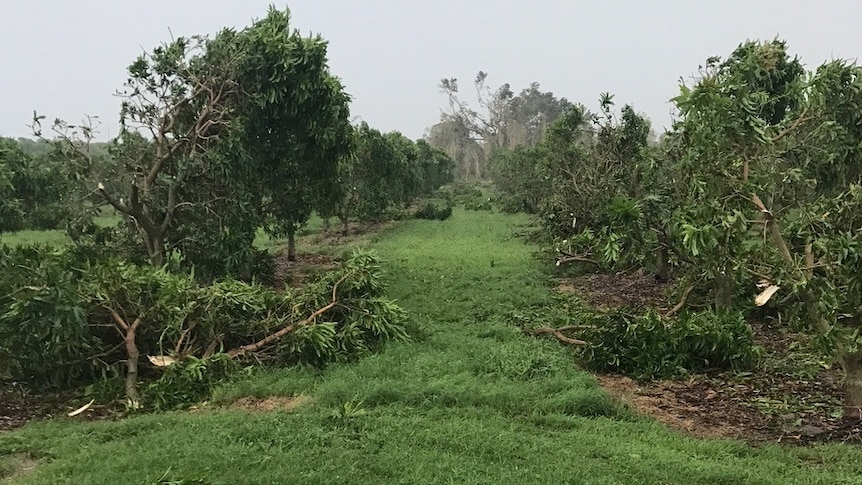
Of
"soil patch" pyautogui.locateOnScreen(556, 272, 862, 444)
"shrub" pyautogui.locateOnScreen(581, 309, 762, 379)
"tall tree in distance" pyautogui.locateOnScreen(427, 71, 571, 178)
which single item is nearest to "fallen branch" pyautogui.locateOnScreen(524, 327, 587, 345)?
"shrub" pyautogui.locateOnScreen(581, 309, 762, 379)

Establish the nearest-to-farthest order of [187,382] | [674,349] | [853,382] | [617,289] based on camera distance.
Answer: [853,382]
[187,382]
[674,349]
[617,289]

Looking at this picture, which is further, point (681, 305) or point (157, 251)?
point (157, 251)

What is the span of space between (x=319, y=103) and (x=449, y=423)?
25.4ft

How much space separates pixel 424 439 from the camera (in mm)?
4914

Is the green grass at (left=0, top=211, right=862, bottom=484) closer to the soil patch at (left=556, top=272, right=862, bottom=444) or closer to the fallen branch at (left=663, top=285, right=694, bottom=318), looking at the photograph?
the soil patch at (left=556, top=272, right=862, bottom=444)

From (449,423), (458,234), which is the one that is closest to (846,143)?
(449,423)

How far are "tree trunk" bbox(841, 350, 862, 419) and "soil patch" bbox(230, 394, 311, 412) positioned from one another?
4.59 meters

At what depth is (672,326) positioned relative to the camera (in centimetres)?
719

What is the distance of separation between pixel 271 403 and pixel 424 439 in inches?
71.5

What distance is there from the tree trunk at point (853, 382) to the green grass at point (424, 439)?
73 centimetres

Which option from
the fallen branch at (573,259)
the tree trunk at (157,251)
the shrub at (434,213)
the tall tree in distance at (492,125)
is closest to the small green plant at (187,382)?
the tree trunk at (157,251)

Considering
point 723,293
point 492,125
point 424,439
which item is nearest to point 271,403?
point 424,439

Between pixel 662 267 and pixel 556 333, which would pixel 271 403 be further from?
pixel 662 267

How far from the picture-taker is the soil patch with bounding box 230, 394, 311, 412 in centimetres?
586
